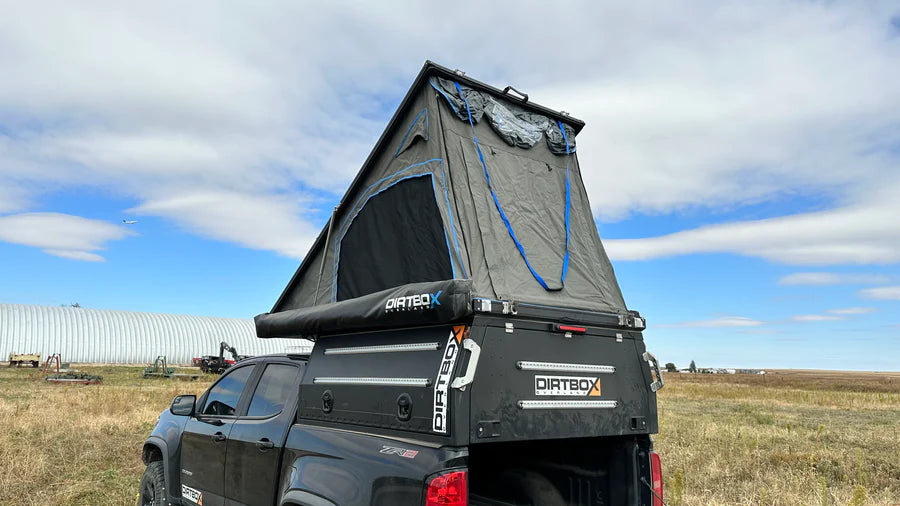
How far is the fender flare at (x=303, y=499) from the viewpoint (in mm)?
3553

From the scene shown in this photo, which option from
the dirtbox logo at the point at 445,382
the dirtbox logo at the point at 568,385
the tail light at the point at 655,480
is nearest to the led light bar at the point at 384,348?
the dirtbox logo at the point at 445,382

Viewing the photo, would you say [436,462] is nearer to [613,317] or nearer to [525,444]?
[525,444]

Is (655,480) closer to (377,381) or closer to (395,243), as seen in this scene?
(377,381)

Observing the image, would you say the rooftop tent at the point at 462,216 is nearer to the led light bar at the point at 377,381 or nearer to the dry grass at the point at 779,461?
the led light bar at the point at 377,381

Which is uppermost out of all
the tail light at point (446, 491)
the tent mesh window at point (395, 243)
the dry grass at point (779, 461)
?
the tent mesh window at point (395, 243)

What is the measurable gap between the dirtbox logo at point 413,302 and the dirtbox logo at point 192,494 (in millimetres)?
2718

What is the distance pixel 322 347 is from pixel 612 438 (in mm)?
1987

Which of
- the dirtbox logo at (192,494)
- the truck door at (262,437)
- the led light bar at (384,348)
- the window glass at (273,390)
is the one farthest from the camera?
the dirtbox logo at (192,494)

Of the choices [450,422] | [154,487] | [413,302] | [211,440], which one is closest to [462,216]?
[413,302]

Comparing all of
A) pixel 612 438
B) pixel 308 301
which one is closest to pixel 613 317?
pixel 612 438

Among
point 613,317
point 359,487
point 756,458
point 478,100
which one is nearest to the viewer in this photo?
point 359,487

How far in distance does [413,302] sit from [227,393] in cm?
264

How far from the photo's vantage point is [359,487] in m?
3.37

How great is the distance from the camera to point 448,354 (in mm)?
3281
